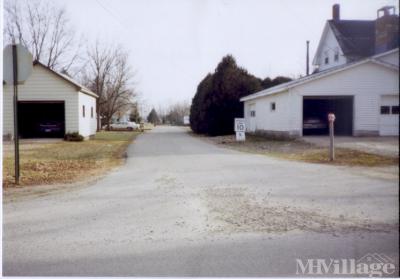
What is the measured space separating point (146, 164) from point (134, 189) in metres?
3.27

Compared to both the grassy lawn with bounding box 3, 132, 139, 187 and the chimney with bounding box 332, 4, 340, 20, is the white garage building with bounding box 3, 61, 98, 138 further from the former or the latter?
the chimney with bounding box 332, 4, 340, 20

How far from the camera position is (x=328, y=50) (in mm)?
4285

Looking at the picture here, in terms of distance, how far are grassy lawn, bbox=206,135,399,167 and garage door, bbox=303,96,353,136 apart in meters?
0.52

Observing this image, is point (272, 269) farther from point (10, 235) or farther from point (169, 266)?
point (10, 235)

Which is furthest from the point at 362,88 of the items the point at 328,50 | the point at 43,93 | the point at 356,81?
the point at 43,93

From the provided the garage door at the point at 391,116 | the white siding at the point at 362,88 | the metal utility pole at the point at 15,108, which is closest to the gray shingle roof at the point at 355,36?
the white siding at the point at 362,88

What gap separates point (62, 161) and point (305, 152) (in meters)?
6.32

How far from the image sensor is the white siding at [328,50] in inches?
154

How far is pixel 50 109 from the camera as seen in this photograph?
893 centimetres

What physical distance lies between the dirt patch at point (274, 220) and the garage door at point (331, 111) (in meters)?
1.79

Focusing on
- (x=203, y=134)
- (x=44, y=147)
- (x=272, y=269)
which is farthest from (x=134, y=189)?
(x=203, y=134)

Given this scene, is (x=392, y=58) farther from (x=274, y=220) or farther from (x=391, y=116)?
(x=274, y=220)

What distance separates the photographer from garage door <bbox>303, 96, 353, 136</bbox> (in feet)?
19.3

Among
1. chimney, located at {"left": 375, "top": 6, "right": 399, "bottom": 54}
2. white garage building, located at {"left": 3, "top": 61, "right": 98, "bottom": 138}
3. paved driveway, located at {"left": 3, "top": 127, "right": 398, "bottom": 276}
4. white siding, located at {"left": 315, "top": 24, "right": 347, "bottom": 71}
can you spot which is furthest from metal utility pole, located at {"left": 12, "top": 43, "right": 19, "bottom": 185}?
chimney, located at {"left": 375, "top": 6, "right": 399, "bottom": 54}
